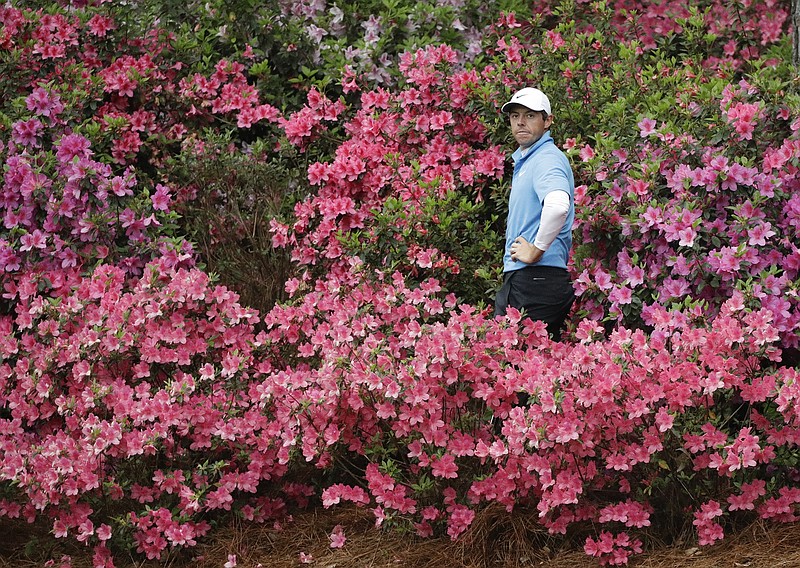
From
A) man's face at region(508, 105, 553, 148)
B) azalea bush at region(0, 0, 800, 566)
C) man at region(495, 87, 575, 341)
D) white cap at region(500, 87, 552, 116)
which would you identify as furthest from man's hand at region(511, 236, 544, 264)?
white cap at region(500, 87, 552, 116)

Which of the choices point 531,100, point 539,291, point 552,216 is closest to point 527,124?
point 531,100

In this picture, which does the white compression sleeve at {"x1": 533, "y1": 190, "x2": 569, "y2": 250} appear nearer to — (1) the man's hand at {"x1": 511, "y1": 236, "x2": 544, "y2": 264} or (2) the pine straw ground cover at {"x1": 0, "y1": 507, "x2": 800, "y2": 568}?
(1) the man's hand at {"x1": 511, "y1": 236, "x2": 544, "y2": 264}

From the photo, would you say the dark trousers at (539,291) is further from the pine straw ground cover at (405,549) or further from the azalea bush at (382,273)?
the pine straw ground cover at (405,549)

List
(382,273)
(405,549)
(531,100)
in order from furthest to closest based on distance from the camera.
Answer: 1. (382,273)
2. (531,100)
3. (405,549)

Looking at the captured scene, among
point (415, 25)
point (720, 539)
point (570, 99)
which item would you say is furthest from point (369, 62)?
point (720, 539)

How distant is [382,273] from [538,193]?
918 mm

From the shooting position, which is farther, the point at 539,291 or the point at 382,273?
the point at 382,273

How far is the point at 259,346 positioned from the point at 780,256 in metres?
2.30

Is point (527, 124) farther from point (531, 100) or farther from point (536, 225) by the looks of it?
point (536, 225)

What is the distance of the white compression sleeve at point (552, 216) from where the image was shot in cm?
396

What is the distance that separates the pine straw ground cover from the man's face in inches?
63.5

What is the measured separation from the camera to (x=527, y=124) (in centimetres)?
427

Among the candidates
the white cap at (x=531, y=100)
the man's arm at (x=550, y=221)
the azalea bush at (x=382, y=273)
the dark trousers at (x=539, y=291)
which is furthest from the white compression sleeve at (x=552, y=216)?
the white cap at (x=531, y=100)

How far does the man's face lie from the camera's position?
4.25 m
